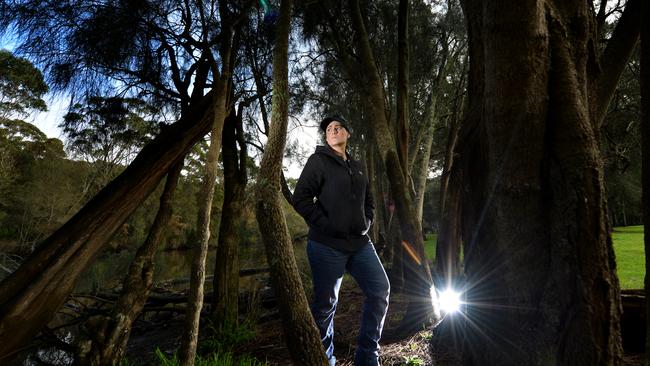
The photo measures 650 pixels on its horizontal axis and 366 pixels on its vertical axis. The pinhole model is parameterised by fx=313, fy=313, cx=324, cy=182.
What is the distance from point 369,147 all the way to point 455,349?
24.2ft

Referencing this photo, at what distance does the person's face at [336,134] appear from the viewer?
2301mm

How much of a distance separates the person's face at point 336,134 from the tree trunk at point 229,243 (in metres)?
1.74

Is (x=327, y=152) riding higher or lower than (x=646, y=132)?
higher

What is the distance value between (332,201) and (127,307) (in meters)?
2.14

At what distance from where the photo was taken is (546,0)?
1.44m

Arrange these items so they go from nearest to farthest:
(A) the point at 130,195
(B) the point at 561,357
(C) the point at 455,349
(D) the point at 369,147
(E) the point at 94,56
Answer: (B) the point at 561,357 < (C) the point at 455,349 < (A) the point at 130,195 < (E) the point at 94,56 < (D) the point at 369,147

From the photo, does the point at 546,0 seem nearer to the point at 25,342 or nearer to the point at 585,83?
the point at 585,83

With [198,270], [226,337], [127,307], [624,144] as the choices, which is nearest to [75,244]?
[127,307]

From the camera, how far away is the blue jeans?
2.06 meters

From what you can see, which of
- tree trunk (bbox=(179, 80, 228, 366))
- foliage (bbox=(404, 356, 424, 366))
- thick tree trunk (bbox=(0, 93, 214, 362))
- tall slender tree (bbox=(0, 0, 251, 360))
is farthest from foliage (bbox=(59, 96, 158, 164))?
foliage (bbox=(404, 356, 424, 366))

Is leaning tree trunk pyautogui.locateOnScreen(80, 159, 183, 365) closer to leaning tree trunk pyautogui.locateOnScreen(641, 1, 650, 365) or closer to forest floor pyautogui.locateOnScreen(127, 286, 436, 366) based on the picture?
forest floor pyautogui.locateOnScreen(127, 286, 436, 366)

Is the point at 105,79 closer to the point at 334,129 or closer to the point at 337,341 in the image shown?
the point at 334,129

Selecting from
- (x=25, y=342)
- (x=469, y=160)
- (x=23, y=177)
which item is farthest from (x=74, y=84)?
(x=23, y=177)

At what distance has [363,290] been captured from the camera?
7.03 feet
